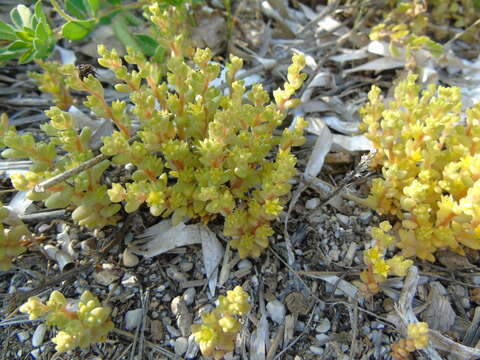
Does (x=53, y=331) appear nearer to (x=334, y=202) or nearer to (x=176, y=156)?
(x=176, y=156)

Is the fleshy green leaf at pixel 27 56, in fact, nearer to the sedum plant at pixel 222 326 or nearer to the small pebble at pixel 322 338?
the sedum plant at pixel 222 326

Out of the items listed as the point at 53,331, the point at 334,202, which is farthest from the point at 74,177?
the point at 334,202

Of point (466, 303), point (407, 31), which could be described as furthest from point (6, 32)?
point (466, 303)

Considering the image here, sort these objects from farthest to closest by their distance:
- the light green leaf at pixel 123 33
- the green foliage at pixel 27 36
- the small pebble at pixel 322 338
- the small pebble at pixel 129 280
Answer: the light green leaf at pixel 123 33, the green foliage at pixel 27 36, the small pebble at pixel 129 280, the small pebble at pixel 322 338

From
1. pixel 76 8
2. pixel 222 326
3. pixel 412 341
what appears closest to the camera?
pixel 222 326

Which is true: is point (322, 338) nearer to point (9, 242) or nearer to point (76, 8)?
point (9, 242)

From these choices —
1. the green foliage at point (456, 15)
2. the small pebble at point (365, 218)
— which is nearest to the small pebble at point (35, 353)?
the small pebble at point (365, 218)
